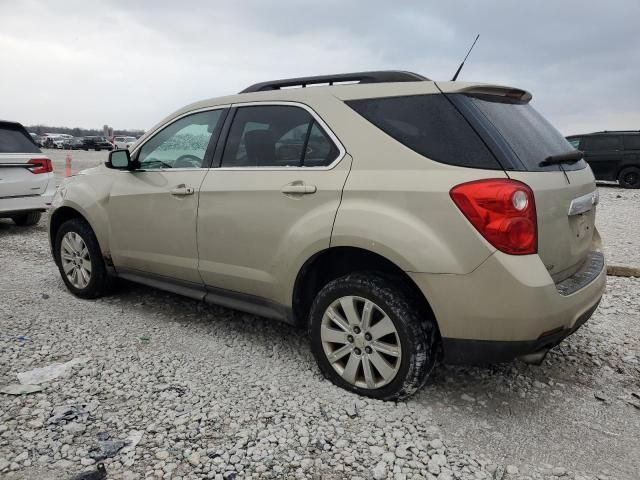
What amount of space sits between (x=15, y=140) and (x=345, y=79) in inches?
247

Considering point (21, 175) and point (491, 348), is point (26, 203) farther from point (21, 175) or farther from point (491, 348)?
point (491, 348)

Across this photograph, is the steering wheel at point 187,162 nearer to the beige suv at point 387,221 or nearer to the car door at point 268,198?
the beige suv at point 387,221

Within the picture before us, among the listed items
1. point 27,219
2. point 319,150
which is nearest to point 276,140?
point 319,150

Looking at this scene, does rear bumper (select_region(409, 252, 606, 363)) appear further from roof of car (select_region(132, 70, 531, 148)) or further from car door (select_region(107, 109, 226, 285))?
car door (select_region(107, 109, 226, 285))

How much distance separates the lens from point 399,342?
2570mm

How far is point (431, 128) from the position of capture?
2.56 m

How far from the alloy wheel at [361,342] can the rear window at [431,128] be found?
2.84 ft

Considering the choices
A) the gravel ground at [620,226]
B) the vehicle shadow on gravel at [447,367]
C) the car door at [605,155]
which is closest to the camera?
the vehicle shadow on gravel at [447,367]

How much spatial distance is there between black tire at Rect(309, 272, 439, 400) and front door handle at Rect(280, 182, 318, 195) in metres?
0.53

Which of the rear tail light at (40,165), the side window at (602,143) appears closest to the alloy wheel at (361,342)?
the rear tail light at (40,165)

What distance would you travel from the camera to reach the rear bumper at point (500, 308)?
229 cm

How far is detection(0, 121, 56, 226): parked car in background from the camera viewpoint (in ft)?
22.9

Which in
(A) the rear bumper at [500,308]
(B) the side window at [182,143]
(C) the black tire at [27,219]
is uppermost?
(B) the side window at [182,143]

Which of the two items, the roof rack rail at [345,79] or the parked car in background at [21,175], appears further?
the parked car in background at [21,175]
